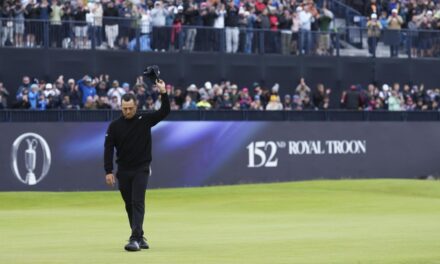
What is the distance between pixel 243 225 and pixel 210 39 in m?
18.5

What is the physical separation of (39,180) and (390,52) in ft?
49.7

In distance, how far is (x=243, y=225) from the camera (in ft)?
71.6

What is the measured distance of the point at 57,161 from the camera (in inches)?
1367

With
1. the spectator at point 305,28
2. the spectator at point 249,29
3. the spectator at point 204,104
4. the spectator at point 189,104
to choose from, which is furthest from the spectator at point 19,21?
the spectator at point 305,28

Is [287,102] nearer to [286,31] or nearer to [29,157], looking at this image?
[286,31]

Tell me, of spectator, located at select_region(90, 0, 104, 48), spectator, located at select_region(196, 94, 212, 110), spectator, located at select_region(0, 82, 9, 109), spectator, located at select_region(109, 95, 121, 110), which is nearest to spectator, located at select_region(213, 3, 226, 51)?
spectator, located at select_region(196, 94, 212, 110)

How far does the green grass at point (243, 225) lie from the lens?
14641 mm

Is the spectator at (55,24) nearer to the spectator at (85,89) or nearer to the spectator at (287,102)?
the spectator at (85,89)

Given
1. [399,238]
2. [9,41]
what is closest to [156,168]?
[9,41]

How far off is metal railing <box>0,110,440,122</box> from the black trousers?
18.5 metres

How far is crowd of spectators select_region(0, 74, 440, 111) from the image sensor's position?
34.8 metres

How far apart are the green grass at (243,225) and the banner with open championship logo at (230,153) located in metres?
1.62

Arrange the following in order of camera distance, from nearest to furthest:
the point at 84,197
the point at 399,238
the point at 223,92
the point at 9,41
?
1. the point at 399,238
2. the point at 84,197
3. the point at 9,41
4. the point at 223,92

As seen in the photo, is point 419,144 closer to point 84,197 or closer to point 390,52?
point 390,52
